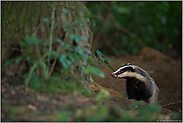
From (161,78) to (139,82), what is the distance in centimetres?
244

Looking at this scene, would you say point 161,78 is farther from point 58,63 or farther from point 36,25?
point 36,25

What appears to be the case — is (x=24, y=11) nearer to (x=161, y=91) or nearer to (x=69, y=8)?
(x=69, y=8)

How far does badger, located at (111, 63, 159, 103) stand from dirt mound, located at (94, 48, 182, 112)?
1.45 ft

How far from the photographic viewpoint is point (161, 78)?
6.21m

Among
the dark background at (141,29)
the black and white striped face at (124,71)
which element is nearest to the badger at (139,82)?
the black and white striped face at (124,71)

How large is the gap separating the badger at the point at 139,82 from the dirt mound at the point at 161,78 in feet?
1.45

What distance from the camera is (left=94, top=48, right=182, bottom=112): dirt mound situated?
187 inches

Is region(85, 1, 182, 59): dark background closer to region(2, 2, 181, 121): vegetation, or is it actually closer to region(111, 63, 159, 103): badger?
region(111, 63, 159, 103): badger

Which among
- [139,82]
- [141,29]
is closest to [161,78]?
[139,82]

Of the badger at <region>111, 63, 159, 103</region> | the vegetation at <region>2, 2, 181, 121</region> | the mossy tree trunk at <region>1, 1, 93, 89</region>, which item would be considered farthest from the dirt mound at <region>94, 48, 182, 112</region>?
the mossy tree trunk at <region>1, 1, 93, 89</region>

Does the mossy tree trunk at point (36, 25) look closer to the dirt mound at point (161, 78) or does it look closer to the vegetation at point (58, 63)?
the vegetation at point (58, 63)

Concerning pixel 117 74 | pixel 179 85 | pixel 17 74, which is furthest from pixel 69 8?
pixel 179 85

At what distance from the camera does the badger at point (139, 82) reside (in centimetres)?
397

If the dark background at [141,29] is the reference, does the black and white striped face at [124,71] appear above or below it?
below
